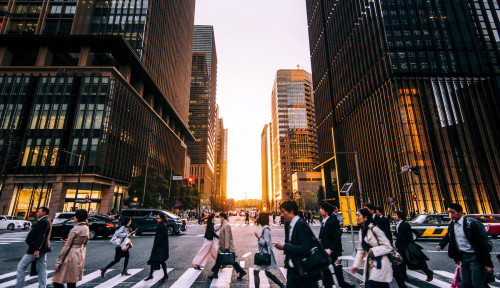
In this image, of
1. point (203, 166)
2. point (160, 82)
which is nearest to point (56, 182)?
point (160, 82)

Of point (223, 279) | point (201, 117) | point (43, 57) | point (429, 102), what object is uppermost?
point (201, 117)

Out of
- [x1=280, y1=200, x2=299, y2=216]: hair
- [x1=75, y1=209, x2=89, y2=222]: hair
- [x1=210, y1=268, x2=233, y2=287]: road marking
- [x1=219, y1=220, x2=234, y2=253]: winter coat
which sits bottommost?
[x1=210, y1=268, x2=233, y2=287]: road marking

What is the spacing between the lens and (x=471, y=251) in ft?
13.5

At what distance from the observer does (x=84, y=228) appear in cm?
493

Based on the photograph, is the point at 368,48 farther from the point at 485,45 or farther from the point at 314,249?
the point at 314,249

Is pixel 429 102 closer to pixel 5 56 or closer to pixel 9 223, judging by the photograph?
pixel 9 223

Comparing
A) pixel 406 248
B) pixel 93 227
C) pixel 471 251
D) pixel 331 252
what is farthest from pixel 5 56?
pixel 471 251

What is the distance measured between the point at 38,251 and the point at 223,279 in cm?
438

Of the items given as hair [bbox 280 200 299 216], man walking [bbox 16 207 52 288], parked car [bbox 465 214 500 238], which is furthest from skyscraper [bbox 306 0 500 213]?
man walking [bbox 16 207 52 288]

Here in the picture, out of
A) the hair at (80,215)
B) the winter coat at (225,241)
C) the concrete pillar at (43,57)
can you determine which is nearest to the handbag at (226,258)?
the winter coat at (225,241)

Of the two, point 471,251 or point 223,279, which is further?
point 223,279

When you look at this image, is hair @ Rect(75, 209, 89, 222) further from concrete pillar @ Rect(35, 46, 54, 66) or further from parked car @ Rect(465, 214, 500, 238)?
concrete pillar @ Rect(35, 46, 54, 66)

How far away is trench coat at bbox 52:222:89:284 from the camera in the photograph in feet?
14.5

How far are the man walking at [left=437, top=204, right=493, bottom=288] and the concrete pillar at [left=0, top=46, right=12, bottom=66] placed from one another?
60800 mm
